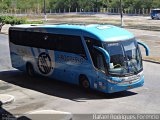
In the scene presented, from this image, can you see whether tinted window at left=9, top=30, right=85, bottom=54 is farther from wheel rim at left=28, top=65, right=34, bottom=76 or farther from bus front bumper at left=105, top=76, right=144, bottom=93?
bus front bumper at left=105, top=76, right=144, bottom=93

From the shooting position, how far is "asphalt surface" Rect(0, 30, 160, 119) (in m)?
16.5

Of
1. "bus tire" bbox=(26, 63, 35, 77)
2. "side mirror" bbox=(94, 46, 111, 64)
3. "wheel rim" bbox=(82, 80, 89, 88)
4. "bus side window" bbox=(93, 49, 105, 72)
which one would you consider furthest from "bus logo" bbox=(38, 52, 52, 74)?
"side mirror" bbox=(94, 46, 111, 64)

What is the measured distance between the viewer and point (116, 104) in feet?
56.2

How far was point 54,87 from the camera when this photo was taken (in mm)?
21234

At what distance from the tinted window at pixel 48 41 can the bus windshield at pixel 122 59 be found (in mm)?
1809

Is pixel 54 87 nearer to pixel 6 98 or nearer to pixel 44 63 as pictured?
pixel 44 63

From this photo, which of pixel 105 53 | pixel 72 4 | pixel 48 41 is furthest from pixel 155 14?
pixel 105 53

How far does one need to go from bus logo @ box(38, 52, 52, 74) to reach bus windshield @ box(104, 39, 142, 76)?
5024mm

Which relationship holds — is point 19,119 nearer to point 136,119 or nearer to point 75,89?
point 136,119

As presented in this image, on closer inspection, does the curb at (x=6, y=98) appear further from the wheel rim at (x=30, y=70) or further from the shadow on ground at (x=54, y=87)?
the wheel rim at (x=30, y=70)

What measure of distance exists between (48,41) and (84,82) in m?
3.81

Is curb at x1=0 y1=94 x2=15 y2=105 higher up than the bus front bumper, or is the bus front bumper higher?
the bus front bumper

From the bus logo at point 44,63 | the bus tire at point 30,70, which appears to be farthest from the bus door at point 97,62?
the bus tire at point 30,70

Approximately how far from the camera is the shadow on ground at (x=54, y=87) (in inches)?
739
